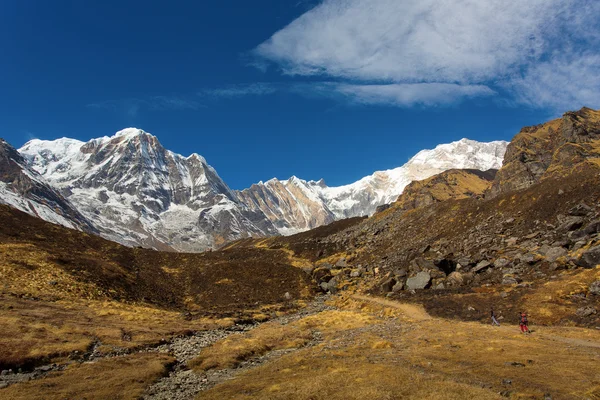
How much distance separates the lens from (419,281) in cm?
7169

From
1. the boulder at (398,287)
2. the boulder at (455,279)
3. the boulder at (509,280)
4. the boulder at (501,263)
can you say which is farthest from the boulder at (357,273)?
the boulder at (509,280)

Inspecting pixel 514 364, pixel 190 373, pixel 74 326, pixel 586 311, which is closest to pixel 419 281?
pixel 586 311

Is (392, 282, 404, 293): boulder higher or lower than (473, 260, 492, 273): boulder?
lower

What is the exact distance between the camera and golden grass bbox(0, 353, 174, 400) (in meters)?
26.2

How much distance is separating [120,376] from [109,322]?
25.4 meters

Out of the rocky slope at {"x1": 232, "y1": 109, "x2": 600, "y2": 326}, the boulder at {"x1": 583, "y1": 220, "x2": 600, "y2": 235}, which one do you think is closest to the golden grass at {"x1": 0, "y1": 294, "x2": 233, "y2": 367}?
the rocky slope at {"x1": 232, "y1": 109, "x2": 600, "y2": 326}

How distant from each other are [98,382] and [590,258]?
61.0 metres

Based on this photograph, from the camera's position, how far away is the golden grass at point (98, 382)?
2616cm

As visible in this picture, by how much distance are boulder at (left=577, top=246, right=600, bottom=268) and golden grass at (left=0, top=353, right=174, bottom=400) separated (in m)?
56.0

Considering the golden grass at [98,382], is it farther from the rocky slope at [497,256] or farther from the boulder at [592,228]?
the boulder at [592,228]

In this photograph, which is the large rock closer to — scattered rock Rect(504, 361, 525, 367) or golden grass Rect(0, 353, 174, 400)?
scattered rock Rect(504, 361, 525, 367)

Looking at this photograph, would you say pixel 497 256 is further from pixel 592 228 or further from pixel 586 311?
pixel 586 311

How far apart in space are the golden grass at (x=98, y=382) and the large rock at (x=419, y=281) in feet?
163

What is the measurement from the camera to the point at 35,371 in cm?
3334
